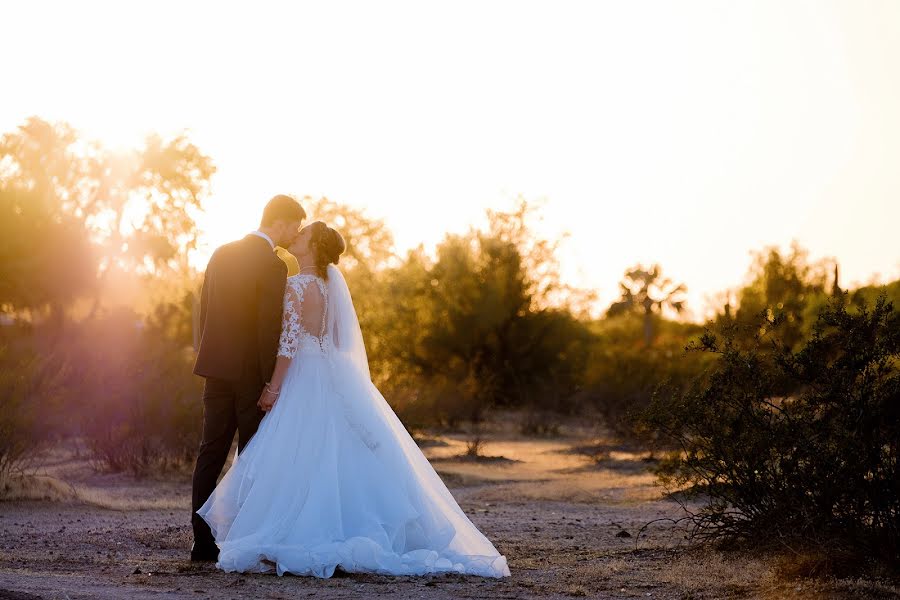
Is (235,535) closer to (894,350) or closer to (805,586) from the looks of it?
(805,586)

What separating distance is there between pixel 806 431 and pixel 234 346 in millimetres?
3454

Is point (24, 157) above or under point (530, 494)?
above

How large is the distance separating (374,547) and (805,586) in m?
2.35

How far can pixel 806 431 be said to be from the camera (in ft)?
25.2

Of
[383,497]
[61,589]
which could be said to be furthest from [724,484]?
[61,589]

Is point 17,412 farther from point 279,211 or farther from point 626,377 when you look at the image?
point 626,377

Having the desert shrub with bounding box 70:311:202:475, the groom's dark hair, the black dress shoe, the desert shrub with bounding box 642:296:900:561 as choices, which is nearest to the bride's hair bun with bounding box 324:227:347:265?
the groom's dark hair

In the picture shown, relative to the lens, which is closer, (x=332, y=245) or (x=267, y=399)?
(x=267, y=399)

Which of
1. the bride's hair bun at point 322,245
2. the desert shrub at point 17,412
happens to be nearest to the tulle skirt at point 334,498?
the bride's hair bun at point 322,245

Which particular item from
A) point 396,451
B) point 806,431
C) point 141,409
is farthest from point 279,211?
point 141,409

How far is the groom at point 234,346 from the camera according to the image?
25.4ft

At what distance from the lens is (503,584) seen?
7129mm

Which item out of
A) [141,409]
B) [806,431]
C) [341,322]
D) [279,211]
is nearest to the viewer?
[806,431]

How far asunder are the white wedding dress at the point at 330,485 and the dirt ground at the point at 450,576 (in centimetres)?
17
